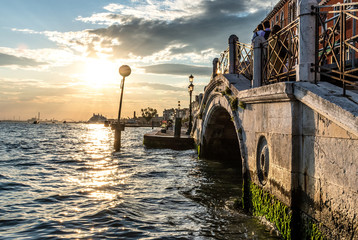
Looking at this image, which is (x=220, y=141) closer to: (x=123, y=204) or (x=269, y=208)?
(x=123, y=204)

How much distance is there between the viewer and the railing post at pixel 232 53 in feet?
33.6

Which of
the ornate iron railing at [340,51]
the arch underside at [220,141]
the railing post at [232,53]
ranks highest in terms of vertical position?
the railing post at [232,53]

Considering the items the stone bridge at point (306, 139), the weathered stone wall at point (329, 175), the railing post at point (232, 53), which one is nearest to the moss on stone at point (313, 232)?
the stone bridge at point (306, 139)

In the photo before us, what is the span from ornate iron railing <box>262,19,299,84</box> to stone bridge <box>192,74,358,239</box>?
0.70 metres

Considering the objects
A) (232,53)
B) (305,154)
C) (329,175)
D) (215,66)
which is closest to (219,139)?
(215,66)

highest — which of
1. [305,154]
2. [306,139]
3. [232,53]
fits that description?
[232,53]

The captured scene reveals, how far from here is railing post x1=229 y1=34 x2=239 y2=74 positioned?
10.3 metres

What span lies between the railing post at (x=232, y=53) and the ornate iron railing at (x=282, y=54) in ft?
6.94

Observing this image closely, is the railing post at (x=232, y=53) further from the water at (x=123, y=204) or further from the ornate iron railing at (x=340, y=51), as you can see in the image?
the ornate iron railing at (x=340, y=51)

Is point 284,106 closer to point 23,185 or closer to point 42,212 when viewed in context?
point 42,212

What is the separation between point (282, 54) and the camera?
852 centimetres

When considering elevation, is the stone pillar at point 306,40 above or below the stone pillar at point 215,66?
below

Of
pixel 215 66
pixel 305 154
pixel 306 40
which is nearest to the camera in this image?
pixel 305 154

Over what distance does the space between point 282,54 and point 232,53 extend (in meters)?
2.19
